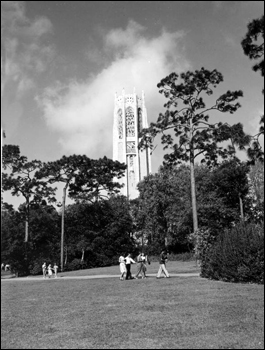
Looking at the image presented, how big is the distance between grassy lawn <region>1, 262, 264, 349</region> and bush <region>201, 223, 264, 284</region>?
8.65 ft

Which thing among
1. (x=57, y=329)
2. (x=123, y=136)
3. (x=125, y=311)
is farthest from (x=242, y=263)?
(x=123, y=136)

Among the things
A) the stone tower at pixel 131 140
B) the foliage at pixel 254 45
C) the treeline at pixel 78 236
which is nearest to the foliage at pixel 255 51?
the foliage at pixel 254 45

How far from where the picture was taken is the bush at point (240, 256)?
48.3 feet

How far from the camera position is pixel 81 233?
45406 mm

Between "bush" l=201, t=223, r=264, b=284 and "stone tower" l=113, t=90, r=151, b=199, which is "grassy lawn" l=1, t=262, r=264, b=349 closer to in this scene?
"bush" l=201, t=223, r=264, b=284

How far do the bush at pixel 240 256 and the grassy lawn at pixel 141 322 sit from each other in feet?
8.65

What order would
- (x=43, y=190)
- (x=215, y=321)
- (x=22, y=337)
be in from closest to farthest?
(x=22, y=337)
(x=215, y=321)
(x=43, y=190)

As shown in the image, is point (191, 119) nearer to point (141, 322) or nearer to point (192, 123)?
point (192, 123)

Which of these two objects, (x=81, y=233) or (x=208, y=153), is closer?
(x=208, y=153)

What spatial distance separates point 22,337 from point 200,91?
2255 centimetres

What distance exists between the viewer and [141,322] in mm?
8039

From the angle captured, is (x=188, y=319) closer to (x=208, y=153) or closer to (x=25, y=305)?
(x=25, y=305)

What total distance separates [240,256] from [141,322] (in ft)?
27.5

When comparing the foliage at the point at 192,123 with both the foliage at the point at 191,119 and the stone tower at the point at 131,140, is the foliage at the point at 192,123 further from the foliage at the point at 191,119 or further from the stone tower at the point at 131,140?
the stone tower at the point at 131,140
